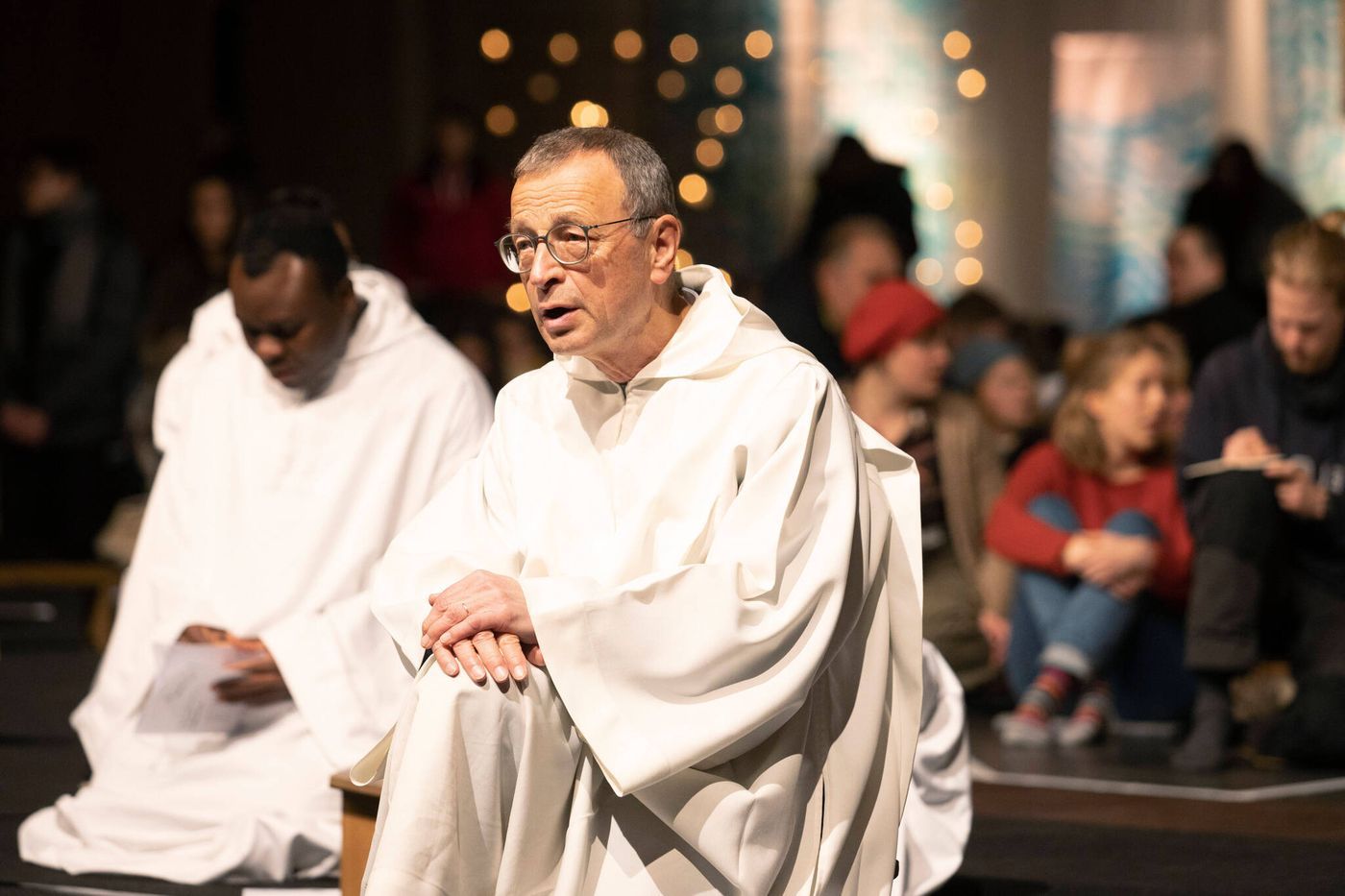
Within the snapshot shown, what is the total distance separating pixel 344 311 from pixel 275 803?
1.17 m

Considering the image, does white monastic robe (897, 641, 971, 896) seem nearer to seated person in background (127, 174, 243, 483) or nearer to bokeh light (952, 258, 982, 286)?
seated person in background (127, 174, 243, 483)

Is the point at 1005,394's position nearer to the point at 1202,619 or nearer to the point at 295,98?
the point at 1202,619

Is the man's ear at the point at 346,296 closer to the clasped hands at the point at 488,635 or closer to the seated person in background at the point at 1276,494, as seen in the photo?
the clasped hands at the point at 488,635

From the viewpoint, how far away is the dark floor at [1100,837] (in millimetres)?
4555

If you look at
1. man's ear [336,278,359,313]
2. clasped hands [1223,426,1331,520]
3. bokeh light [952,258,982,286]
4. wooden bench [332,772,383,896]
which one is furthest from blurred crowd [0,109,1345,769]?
bokeh light [952,258,982,286]

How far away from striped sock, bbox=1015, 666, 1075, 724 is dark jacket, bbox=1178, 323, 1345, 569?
71 cm

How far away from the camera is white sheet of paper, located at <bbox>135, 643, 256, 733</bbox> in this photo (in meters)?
4.68

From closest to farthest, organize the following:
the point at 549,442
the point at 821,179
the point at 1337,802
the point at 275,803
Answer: the point at 549,442 → the point at 275,803 → the point at 1337,802 → the point at 821,179

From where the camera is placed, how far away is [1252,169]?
9391 millimetres

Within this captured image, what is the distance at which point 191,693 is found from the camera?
186 inches

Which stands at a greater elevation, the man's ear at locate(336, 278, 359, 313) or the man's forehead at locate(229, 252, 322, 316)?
the man's forehead at locate(229, 252, 322, 316)

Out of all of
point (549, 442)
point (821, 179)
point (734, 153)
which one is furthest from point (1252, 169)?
point (549, 442)

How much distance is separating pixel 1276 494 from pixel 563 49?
694 cm

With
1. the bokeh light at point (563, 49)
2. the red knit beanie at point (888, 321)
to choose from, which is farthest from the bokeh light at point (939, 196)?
the red knit beanie at point (888, 321)
